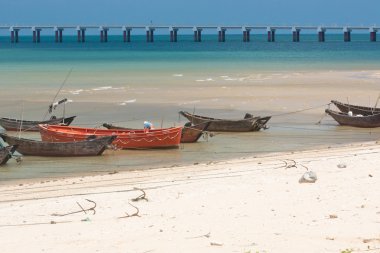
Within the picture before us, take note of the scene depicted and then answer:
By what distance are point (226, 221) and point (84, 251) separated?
6.85 feet

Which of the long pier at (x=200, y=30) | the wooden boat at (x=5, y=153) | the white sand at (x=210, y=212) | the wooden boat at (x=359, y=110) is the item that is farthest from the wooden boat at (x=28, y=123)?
the long pier at (x=200, y=30)

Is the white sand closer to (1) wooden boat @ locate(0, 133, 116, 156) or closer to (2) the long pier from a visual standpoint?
(1) wooden boat @ locate(0, 133, 116, 156)

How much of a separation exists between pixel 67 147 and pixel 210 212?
31.1 ft

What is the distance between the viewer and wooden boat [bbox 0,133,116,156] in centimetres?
1898

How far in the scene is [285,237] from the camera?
8586mm

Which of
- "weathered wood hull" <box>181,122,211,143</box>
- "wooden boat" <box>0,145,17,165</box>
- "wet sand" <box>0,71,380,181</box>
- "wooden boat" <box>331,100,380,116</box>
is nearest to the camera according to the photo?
"wooden boat" <box>0,145,17,165</box>

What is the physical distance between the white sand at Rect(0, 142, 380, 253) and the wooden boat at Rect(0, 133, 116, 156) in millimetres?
4554

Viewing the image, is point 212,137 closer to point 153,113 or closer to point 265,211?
point 153,113

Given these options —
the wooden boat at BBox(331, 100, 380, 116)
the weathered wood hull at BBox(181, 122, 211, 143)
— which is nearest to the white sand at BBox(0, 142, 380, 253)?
the weathered wood hull at BBox(181, 122, 211, 143)

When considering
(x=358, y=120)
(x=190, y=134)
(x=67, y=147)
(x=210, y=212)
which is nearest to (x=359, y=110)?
(x=358, y=120)

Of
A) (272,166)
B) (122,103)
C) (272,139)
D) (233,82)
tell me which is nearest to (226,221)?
(272,166)

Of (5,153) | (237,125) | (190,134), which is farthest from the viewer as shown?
(237,125)

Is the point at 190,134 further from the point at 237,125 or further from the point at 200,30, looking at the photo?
the point at 200,30

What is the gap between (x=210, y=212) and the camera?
1016cm
